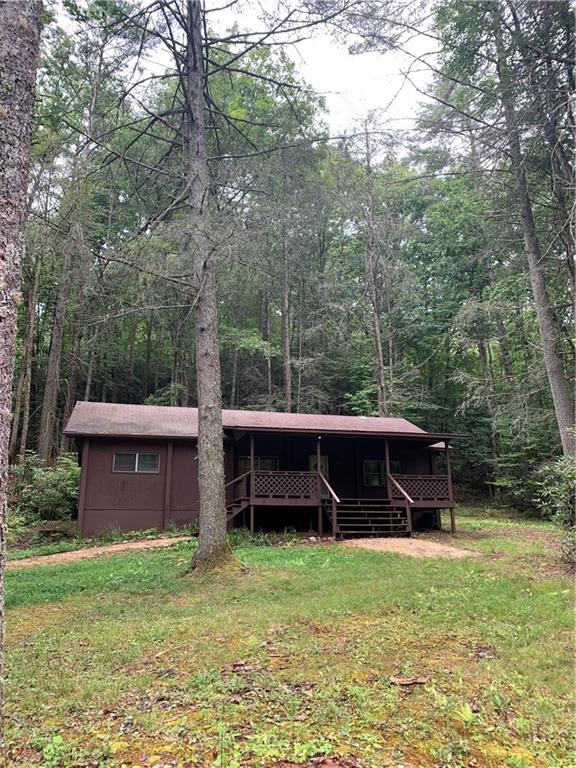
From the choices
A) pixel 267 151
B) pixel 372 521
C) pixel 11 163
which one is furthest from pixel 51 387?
pixel 11 163

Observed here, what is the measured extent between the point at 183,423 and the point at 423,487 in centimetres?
727

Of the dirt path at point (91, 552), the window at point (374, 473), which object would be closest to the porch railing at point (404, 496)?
the window at point (374, 473)

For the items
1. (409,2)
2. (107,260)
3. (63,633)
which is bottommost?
(63,633)

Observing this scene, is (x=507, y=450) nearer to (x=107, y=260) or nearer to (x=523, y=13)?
(x=523, y=13)

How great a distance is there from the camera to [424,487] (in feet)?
43.7

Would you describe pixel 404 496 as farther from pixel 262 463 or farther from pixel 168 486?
pixel 168 486

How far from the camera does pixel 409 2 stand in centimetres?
691

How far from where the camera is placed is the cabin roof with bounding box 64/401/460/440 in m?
12.9

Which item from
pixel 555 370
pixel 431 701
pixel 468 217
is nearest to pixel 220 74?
pixel 555 370

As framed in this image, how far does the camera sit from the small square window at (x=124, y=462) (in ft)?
43.9

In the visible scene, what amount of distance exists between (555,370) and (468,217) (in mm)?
13000

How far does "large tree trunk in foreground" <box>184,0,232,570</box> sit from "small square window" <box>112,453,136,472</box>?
20.2 ft

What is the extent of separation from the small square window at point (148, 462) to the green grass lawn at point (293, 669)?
6.36 m

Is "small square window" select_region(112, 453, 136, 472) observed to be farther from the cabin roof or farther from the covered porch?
the covered porch
